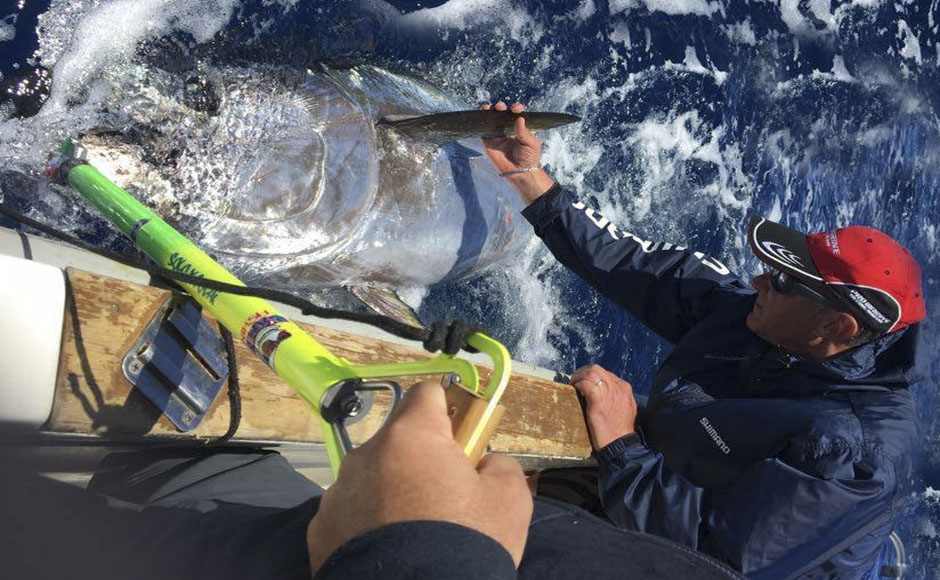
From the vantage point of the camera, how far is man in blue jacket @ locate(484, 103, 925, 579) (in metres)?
2.45

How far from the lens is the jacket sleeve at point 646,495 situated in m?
2.48

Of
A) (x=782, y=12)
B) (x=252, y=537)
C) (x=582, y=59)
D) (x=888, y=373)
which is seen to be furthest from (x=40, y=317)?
(x=782, y=12)

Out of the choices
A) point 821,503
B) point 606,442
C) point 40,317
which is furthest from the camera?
point 606,442

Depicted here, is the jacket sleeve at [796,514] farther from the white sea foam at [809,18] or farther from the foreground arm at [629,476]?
the white sea foam at [809,18]

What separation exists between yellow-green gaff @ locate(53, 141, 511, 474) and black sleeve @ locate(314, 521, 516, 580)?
9.0 inches

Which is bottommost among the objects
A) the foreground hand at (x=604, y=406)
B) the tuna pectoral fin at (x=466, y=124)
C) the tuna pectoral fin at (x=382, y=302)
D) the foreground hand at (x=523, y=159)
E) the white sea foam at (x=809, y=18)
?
the white sea foam at (x=809, y=18)

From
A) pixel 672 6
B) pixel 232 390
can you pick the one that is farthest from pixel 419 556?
pixel 672 6

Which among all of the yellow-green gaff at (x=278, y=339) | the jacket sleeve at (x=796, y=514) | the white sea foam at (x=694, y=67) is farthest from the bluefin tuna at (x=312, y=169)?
the white sea foam at (x=694, y=67)

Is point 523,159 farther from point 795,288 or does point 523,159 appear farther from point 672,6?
point 672,6

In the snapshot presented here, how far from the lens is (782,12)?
6.25 metres

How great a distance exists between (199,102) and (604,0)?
10.8 feet

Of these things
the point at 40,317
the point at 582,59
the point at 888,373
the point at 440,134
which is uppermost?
the point at 40,317

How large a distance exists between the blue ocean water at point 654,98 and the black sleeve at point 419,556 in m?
2.93

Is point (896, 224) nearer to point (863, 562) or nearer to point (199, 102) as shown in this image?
point (863, 562)
